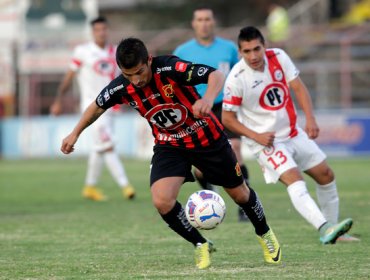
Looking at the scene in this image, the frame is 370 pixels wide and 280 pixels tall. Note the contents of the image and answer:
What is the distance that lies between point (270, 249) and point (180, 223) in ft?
2.44

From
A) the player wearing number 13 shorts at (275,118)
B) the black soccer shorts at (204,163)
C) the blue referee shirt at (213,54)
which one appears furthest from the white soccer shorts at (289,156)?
the blue referee shirt at (213,54)

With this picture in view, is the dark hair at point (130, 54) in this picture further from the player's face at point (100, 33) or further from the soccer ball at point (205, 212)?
the player's face at point (100, 33)

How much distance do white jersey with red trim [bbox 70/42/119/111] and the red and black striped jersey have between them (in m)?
7.03

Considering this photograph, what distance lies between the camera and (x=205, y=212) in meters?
7.50

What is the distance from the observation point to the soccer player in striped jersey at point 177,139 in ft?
23.9

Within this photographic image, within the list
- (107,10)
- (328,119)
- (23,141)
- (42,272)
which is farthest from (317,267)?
(107,10)

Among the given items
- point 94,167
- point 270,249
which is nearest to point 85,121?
point 270,249

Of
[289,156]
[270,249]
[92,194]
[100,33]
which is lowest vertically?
[92,194]

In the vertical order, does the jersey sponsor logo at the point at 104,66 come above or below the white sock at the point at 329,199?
above

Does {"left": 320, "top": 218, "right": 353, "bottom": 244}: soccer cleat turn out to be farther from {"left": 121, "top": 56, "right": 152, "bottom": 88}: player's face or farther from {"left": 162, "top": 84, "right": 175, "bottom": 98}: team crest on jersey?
{"left": 121, "top": 56, "right": 152, "bottom": 88}: player's face

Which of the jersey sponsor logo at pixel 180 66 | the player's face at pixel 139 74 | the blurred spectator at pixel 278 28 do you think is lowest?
the player's face at pixel 139 74

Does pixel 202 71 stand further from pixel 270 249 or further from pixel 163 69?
pixel 270 249

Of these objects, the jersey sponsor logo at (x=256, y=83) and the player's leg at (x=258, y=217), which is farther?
the jersey sponsor logo at (x=256, y=83)

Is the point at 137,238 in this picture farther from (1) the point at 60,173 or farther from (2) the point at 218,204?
(1) the point at 60,173
